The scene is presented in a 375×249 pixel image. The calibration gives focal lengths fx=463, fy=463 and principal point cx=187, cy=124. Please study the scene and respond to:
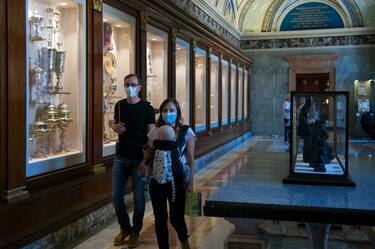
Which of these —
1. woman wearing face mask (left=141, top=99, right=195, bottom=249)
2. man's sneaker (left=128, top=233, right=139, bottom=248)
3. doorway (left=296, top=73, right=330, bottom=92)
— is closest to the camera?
woman wearing face mask (left=141, top=99, right=195, bottom=249)

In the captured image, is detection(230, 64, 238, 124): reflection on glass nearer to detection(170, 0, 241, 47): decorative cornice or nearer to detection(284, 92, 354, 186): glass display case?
detection(170, 0, 241, 47): decorative cornice

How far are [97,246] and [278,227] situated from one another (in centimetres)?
202

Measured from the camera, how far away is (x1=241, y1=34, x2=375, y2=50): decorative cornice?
67.5 feet

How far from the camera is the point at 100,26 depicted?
245 inches

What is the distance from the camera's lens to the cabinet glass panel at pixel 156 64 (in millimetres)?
8586

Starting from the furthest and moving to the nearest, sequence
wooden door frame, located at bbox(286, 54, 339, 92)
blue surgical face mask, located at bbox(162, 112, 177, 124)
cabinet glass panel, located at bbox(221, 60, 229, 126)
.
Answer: wooden door frame, located at bbox(286, 54, 339, 92) < cabinet glass panel, located at bbox(221, 60, 229, 126) < blue surgical face mask, located at bbox(162, 112, 177, 124)

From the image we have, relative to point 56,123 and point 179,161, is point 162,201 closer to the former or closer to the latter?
point 179,161

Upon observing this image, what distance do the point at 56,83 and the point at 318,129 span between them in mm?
3570

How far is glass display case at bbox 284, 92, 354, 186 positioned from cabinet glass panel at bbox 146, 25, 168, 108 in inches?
212

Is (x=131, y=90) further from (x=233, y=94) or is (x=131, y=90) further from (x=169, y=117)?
(x=233, y=94)

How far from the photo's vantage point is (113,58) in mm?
7062

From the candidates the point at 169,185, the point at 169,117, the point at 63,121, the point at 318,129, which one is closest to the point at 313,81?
the point at 63,121

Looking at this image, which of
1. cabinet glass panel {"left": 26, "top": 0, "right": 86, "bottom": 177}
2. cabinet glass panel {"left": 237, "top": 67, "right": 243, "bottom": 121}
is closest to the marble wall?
cabinet glass panel {"left": 237, "top": 67, "right": 243, "bottom": 121}

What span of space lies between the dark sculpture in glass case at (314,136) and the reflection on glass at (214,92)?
10.4m
